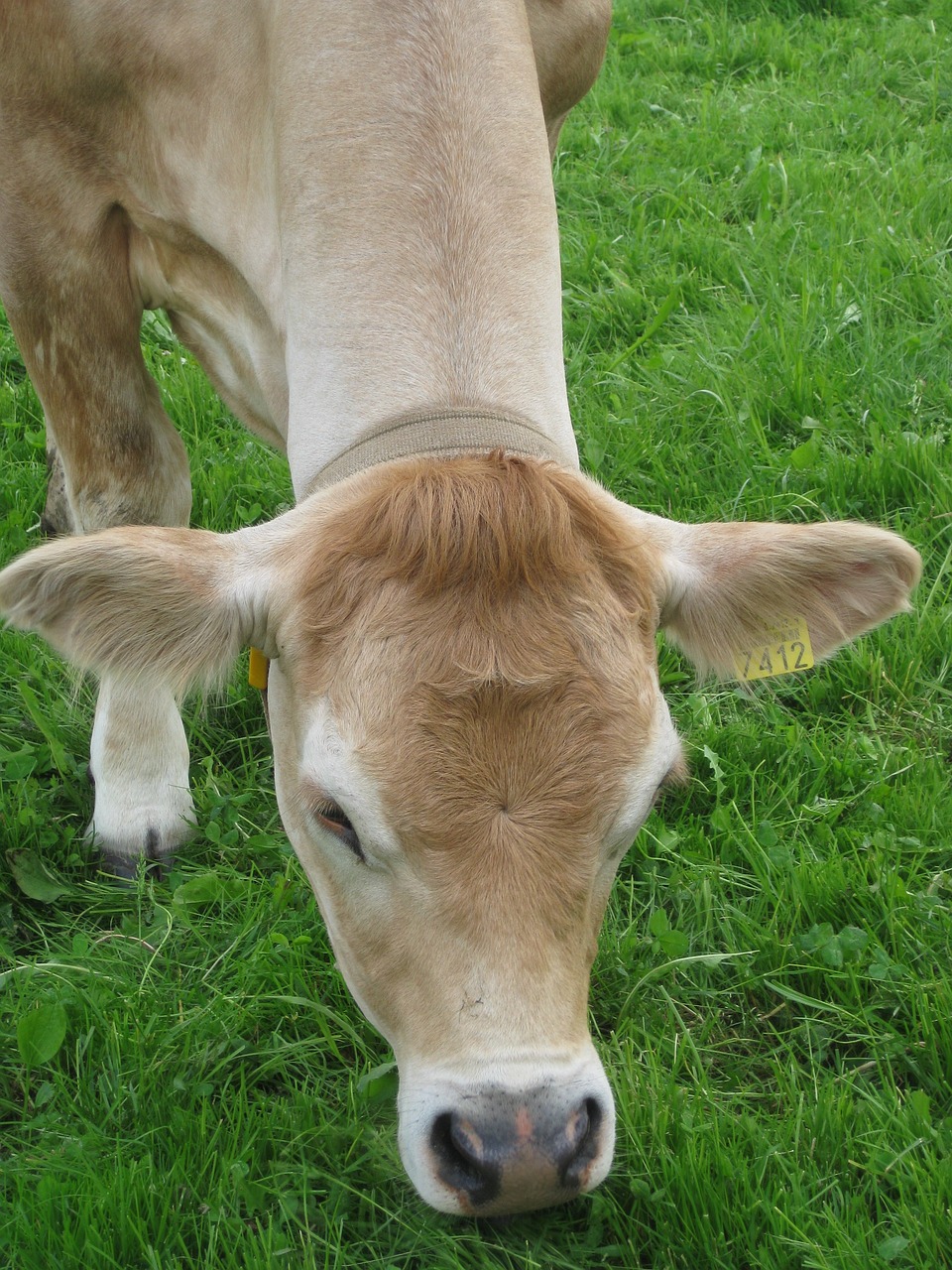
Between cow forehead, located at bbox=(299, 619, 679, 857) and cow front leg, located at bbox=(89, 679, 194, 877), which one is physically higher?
cow forehead, located at bbox=(299, 619, 679, 857)

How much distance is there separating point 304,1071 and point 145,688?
982mm

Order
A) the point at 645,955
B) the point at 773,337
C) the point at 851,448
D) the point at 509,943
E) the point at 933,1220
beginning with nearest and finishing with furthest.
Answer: the point at 509,943
the point at 933,1220
the point at 645,955
the point at 851,448
the point at 773,337

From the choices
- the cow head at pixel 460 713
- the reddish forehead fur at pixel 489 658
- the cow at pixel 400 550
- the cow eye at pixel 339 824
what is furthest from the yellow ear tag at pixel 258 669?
the cow eye at pixel 339 824

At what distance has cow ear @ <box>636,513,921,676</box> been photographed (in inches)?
103

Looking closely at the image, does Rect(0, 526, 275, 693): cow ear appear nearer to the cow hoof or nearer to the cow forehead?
the cow forehead

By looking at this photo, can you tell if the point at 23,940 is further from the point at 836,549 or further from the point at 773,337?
the point at 773,337

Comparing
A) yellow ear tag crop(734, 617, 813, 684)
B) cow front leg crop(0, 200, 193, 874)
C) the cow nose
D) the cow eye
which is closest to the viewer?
the cow nose

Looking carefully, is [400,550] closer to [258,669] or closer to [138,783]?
[258,669]

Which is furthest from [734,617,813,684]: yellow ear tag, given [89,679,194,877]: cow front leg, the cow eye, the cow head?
[89,679,194,877]: cow front leg

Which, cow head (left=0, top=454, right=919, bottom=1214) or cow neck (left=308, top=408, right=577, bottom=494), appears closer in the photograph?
cow head (left=0, top=454, right=919, bottom=1214)

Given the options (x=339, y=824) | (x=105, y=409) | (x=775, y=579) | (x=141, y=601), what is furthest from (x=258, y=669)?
(x=105, y=409)

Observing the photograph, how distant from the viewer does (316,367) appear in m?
2.91

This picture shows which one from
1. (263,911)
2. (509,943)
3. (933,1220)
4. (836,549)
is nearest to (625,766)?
(509,943)

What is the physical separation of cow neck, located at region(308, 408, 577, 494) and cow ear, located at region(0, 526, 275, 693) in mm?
301
